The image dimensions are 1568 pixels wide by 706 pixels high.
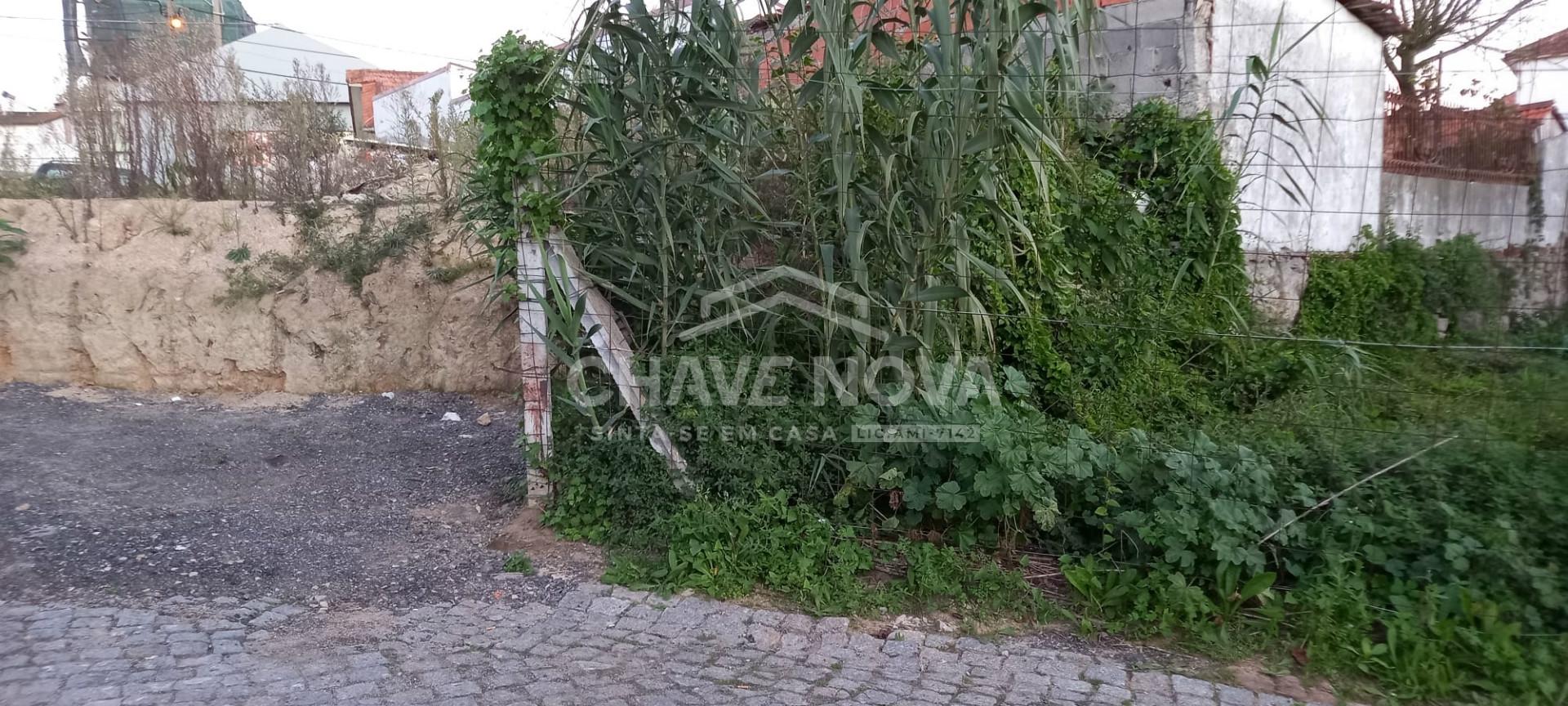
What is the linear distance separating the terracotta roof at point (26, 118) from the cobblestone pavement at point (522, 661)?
304 inches

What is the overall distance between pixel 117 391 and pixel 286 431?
221 centimetres

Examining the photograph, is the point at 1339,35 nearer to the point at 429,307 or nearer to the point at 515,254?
the point at 515,254

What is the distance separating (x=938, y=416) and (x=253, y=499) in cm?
385

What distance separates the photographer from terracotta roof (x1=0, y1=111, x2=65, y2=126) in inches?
366

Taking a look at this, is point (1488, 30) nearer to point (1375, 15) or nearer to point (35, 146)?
point (1375, 15)

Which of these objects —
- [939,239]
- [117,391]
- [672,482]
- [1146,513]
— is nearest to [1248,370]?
[1146,513]

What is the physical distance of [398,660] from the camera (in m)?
3.51

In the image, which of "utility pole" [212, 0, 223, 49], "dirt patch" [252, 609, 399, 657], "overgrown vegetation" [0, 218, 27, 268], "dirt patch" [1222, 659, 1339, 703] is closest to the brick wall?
"utility pole" [212, 0, 223, 49]

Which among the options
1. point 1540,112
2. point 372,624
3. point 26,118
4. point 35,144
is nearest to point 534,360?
point 372,624

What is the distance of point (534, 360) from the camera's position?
15.6ft

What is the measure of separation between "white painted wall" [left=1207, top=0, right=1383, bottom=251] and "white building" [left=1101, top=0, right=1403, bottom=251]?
0.01 metres

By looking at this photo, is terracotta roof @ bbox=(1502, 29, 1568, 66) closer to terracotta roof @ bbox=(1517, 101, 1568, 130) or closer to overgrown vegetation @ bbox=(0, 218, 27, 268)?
terracotta roof @ bbox=(1517, 101, 1568, 130)

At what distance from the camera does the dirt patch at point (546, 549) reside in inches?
172

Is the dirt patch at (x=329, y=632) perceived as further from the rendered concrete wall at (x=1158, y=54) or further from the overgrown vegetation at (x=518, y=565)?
the rendered concrete wall at (x=1158, y=54)
